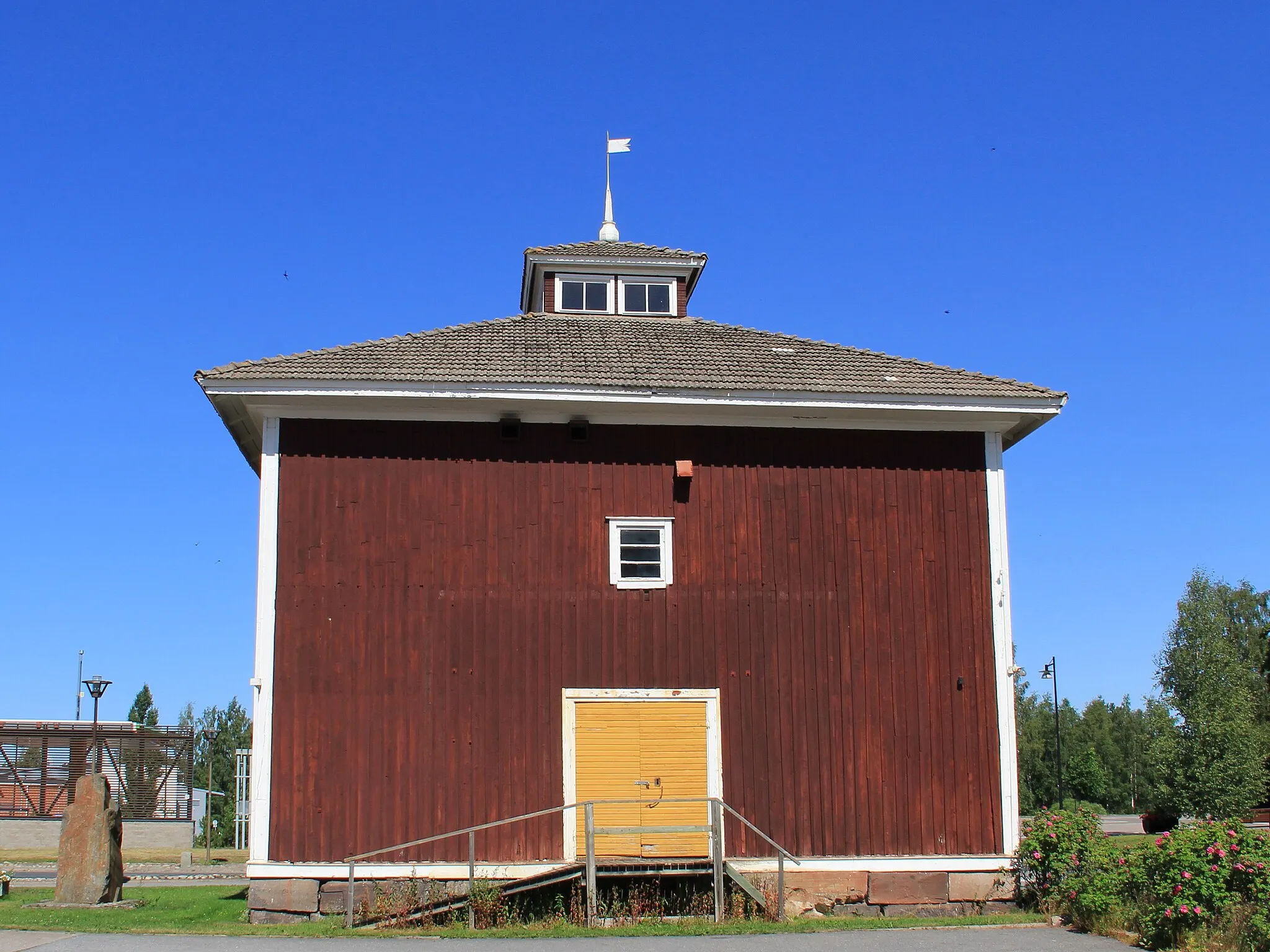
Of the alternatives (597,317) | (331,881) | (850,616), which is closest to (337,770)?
(331,881)

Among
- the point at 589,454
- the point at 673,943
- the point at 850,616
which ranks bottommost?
the point at 673,943

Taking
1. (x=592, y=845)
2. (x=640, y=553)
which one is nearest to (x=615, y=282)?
(x=640, y=553)

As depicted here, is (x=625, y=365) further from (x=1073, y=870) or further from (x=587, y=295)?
(x=1073, y=870)

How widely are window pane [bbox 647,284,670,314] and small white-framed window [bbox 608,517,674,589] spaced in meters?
6.22

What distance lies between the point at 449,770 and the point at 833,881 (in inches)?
216

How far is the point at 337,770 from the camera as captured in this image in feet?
56.3

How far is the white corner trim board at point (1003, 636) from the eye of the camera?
1802 cm

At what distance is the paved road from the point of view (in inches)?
543

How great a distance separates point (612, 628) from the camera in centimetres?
1794

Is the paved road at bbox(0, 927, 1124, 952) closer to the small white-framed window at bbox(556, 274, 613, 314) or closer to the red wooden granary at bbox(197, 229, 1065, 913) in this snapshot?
the red wooden granary at bbox(197, 229, 1065, 913)

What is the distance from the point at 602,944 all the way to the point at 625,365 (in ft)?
27.1

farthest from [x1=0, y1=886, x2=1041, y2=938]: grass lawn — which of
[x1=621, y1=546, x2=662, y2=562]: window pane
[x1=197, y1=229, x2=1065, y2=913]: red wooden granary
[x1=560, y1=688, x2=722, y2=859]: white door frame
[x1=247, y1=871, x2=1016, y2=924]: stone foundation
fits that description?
[x1=621, y1=546, x2=662, y2=562]: window pane

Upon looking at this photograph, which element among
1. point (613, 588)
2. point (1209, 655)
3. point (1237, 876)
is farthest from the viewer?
point (1209, 655)

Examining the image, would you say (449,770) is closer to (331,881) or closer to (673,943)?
(331,881)
